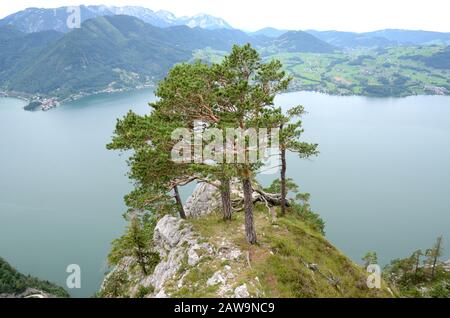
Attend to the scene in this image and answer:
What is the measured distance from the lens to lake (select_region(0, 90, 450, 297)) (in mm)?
80500

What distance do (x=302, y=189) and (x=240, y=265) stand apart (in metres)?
85.4

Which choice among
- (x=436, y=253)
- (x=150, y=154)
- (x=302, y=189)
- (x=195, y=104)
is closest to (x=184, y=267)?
(x=150, y=154)

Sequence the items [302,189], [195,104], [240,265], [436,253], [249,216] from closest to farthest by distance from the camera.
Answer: [240,265], [195,104], [249,216], [436,253], [302,189]

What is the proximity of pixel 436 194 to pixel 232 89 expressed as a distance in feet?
339

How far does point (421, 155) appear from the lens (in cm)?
Answer: 13788

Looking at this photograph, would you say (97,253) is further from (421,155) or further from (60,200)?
(421,155)

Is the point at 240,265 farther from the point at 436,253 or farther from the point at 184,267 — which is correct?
the point at 436,253

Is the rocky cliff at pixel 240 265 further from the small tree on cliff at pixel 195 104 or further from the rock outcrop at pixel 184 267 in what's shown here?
the small tree on cliff at pixel 195 104

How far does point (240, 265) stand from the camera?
21.5 m

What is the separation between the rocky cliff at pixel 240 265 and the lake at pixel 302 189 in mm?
28334

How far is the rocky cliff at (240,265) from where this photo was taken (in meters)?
20.0

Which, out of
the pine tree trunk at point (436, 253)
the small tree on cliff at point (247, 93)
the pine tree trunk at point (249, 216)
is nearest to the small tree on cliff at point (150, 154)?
the small tree on cliff at point (247, 93)
